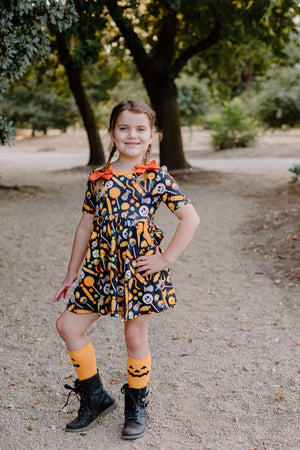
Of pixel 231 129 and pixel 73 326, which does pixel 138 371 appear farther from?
pixel 231 129

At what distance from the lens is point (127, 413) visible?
8.66 feet

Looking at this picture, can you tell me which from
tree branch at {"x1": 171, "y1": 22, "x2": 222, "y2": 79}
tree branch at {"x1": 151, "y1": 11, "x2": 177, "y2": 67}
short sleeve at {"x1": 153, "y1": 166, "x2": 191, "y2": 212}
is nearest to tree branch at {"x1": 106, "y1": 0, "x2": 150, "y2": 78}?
tree branch at {"x1": 151, "y1": 11, "x2": 177, "y2": 67}

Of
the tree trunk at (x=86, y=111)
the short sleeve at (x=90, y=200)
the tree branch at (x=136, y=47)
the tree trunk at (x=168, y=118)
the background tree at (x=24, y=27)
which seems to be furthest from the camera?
the tree trunk at (x=86, y=111)

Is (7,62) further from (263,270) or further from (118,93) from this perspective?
(118,93)

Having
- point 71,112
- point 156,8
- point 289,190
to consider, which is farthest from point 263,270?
point 71,112

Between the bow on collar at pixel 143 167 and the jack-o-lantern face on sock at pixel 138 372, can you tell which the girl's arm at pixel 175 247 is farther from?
the jack-o-lantern face on sock at pixel 138 372

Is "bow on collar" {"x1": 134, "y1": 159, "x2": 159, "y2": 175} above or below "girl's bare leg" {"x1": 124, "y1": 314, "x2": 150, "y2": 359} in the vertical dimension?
above

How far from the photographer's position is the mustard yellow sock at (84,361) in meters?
2.55

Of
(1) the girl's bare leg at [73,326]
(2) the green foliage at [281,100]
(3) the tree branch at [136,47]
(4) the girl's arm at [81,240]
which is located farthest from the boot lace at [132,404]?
(2) the green foliage at [281,100]

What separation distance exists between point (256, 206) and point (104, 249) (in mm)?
7294

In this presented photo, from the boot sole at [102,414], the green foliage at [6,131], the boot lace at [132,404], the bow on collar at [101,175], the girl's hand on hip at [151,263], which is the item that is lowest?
the boot sole at [102,414]

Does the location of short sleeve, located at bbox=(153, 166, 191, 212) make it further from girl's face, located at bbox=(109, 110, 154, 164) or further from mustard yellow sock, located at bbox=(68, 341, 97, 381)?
mustard yellow sock, located at bbox=(68, 341, 97, 381)

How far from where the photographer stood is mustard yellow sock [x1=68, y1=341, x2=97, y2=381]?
2.55m

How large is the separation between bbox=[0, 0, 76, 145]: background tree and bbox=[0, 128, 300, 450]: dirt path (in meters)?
2.20
